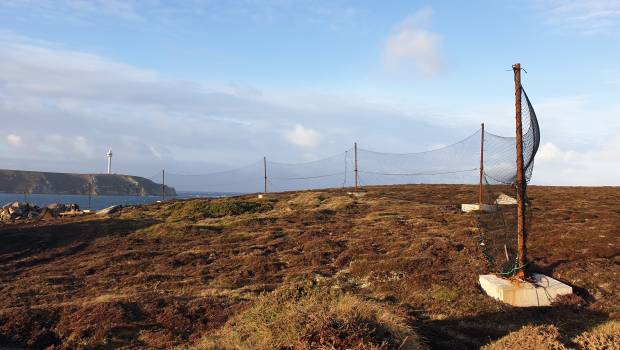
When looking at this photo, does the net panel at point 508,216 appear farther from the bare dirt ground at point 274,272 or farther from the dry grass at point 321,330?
the dry grass at point 321,330

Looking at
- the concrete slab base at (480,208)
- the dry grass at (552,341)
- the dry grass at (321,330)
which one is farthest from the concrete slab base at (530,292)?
the concrete slab base at (480,208)

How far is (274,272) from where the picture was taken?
74.6 ft

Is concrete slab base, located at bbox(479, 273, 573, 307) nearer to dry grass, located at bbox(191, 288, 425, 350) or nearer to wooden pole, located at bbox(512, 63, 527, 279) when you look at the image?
wooden pole, located at bbox(512, 63, 527, 279)

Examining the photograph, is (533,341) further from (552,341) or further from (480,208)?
(480,208)

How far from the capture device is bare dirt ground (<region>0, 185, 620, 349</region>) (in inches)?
567

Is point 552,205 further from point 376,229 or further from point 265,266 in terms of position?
point 265,266

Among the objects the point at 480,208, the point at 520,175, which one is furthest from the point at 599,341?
the point at 480,208

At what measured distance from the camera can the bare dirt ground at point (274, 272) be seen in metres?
14.4

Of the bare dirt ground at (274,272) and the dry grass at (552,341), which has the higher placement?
the dry grass at (552,341)

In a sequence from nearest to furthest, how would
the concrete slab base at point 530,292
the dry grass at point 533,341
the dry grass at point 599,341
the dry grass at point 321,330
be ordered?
1. the dry grass at point 321,330
2. the dry grass at point 533,341
3. the dry grass at point 599,341
4. the concrete slab base at point 530,292

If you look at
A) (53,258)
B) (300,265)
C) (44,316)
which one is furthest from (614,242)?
(53,258)

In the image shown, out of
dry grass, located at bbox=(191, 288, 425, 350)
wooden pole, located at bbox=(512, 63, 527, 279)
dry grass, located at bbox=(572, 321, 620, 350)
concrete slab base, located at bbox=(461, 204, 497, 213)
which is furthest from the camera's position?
concrete slab base, located at bbox=(461, 204, 497, 213)

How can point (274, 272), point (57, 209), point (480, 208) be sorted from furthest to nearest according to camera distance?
point (57, 209), point (480, 208), point (274, 272)

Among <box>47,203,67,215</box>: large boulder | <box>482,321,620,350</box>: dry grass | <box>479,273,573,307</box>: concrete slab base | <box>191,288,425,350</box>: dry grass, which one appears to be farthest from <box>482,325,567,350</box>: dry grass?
<box>47,203,67,215</box>: large boulder
